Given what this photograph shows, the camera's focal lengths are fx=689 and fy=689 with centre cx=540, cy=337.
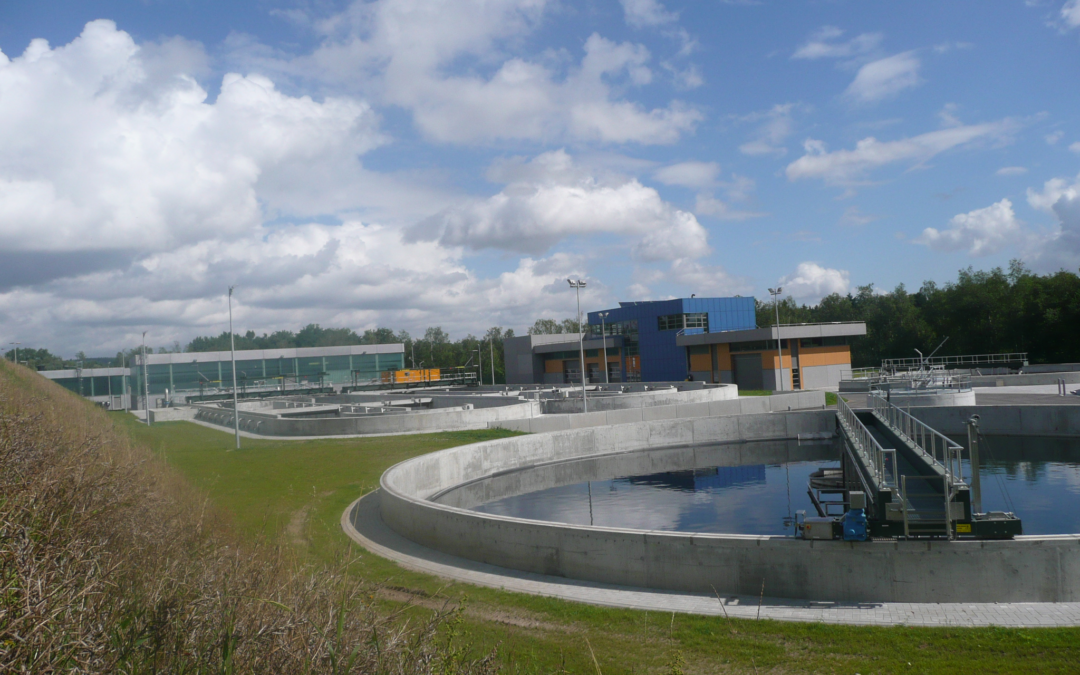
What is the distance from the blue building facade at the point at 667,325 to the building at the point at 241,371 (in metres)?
30.4

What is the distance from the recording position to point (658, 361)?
70.1 m

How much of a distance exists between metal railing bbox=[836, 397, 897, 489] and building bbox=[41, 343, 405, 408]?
61.7 meters

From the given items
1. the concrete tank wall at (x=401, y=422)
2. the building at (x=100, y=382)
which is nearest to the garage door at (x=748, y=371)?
the concrete tank wall at (x=401, y=422)

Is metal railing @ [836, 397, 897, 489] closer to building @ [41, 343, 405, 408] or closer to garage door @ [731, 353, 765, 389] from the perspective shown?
garage door @ [731, 353, 765, 389]

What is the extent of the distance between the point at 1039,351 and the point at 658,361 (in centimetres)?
4128

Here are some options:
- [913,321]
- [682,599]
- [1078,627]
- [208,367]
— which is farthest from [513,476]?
[913,321]

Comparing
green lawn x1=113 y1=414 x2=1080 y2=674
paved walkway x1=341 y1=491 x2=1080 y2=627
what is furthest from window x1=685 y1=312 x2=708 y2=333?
green lawn x1=113 y1=414 x2=1080 y2=674

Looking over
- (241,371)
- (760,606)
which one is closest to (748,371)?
(760,606)

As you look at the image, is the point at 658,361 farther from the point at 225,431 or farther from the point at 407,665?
the point at 407,665

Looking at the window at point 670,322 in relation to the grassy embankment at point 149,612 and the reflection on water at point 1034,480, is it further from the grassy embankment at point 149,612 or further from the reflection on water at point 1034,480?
the grassy embankment at point 149,612

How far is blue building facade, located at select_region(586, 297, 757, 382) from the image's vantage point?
68000mm

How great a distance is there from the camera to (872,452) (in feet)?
55.4

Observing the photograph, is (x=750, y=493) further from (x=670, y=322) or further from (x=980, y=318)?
(x=980, y=318)

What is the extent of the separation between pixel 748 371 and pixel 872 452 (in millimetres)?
A: 45852
